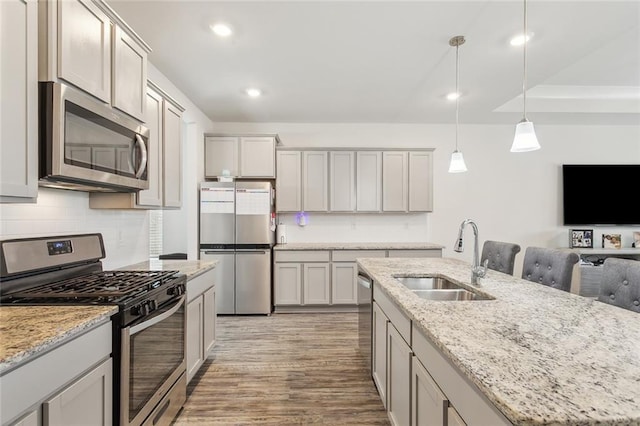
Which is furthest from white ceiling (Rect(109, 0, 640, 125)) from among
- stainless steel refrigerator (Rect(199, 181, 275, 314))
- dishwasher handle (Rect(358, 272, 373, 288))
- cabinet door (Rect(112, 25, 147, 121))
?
dishwasher handle (Rect(358, 272, 373, 288))

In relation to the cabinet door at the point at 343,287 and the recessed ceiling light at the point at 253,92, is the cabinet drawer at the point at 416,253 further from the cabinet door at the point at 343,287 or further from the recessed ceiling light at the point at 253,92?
the recessed ceiling light at the point at 253,92

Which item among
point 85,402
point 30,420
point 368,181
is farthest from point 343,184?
point 30,420

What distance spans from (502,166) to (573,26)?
112 inches

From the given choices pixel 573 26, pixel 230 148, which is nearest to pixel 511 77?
pixel 573 26

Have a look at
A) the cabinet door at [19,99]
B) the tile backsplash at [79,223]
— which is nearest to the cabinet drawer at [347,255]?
the tile backsplash at [79,223]

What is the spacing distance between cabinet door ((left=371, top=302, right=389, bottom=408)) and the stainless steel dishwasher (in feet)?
0.36

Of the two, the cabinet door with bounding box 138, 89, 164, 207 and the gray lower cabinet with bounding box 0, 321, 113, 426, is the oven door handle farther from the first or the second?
the cabinet door with bounding box 138, 89, 164, 207

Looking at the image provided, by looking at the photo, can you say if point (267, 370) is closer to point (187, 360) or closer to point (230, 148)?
point (187, 360)

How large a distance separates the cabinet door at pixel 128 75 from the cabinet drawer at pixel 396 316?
1982 mm

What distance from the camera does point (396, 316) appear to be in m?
1.64

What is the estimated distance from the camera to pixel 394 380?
1.70 m

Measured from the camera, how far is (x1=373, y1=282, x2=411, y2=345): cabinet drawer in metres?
1.46

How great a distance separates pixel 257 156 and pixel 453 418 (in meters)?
3.87

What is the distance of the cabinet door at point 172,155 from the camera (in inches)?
100
